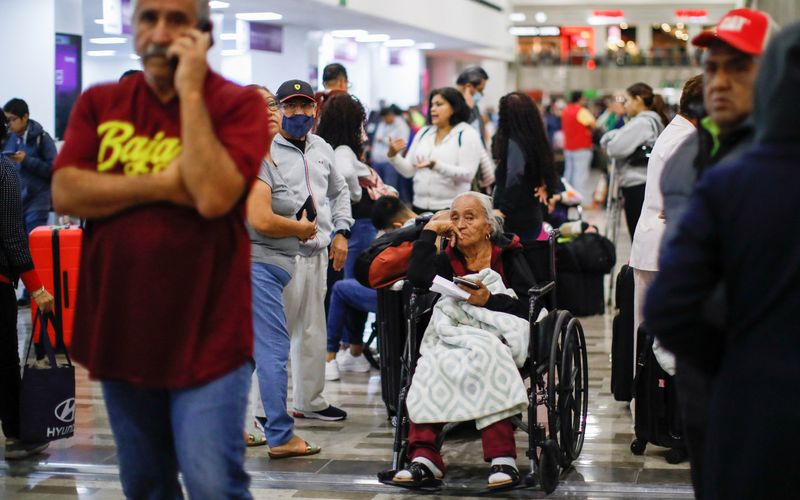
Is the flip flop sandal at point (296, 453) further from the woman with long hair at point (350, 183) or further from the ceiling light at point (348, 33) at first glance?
the ceiling light at point (348, 33)

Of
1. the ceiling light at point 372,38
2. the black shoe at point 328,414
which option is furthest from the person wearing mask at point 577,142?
the black shoe at point 328,414

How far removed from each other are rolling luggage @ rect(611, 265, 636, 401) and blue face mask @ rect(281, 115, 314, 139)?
1704mm

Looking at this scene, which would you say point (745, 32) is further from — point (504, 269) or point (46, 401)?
point (46, 401)

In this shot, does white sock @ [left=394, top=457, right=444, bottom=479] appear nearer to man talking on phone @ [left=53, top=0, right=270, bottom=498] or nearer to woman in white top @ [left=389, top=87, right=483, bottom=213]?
man talking on phone @ [left=53, top=0, right=270, bottom=498]

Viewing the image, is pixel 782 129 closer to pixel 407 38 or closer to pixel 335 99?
pixel 335 99

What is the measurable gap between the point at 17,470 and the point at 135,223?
2883 millimetres

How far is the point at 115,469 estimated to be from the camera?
195 inches

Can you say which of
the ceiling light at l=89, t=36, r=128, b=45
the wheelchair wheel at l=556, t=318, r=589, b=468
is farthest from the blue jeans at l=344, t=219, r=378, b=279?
the ceiling light at l=89, t=36, r=128, b=45

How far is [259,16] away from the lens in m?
15.1

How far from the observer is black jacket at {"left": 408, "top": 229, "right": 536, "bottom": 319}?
492 cm

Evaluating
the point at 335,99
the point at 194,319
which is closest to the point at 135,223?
the point at 194,319

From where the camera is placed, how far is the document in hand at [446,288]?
15.9 ft

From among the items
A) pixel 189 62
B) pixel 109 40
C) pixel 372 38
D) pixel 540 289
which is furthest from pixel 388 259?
pixel 372 38

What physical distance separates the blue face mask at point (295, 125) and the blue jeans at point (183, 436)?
2.73 metres
